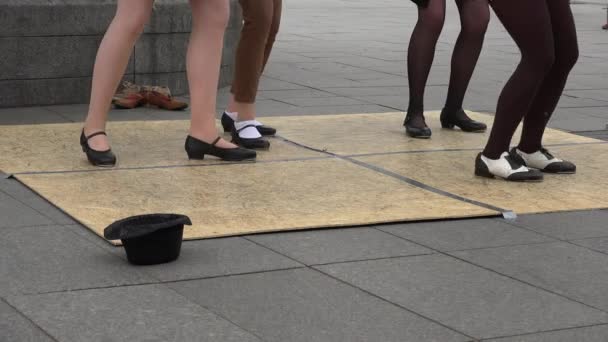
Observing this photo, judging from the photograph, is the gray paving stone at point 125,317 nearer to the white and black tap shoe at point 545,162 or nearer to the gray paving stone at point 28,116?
the white and black tap shoe at point 545,162

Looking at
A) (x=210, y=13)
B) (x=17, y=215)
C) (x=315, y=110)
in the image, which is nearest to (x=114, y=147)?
(x=210, y=13)

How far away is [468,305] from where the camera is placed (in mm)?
4078

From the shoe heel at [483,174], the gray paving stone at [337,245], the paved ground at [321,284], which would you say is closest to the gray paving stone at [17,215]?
the paved ground at [321,284]

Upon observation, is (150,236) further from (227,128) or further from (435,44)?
(435,44)

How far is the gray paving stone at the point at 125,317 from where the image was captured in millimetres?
3629

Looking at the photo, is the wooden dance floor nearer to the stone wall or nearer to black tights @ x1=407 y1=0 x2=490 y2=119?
black tights @ x1=407 y1=0 x2=490 y2=119

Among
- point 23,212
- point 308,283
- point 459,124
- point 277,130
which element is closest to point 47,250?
point 23,212

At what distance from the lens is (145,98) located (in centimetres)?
838

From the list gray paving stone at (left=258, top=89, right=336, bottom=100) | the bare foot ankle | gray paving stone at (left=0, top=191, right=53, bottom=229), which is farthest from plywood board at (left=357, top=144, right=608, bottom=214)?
gray paving stone at (left=258, top=89, right=336, bottom=100)

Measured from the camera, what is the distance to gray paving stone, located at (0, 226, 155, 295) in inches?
162

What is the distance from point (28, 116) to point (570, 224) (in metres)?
3.78

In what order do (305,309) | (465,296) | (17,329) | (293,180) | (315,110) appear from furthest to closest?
(315,110), (293,180), (465,296), (305,309), (17,329)

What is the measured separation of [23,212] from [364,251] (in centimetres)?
142

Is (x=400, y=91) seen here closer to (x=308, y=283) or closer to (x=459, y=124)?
(x=459, y=124)
